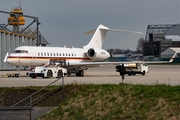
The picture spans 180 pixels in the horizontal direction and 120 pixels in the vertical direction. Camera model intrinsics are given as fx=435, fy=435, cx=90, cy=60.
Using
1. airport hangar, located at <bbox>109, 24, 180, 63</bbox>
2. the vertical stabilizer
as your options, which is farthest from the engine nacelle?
airport hangar, located at <bbox>109, 24, 180, 63</bbox>

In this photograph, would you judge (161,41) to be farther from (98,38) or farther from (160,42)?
(98,38)

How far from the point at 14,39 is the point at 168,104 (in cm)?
6207

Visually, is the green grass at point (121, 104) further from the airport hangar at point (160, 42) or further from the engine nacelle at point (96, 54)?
the airport hangar at point (160, 42)

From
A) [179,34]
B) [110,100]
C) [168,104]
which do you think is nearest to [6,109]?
[110,100]

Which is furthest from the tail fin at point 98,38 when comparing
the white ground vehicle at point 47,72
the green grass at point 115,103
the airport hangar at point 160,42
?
the airport hangar at point 160,42

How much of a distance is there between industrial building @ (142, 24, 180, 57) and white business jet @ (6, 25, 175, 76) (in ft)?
431

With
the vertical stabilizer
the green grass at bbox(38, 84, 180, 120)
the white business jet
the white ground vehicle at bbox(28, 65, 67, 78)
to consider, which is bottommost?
the green grass at bbox(38, 84, 180, 120)

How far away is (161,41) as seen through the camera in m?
182

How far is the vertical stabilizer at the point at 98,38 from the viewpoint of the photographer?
5191cm

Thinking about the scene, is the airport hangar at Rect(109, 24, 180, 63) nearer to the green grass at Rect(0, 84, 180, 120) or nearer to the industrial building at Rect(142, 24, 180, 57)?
the industrial building at Rect(142, 24, 180, 57)

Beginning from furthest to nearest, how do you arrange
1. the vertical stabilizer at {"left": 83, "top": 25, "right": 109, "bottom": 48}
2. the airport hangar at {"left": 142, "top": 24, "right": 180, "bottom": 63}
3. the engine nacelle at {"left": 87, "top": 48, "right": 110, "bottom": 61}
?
the airport hangar at {"left": 142, "top": 24, "right": 180, "bottom": 63} → the vertical stabilizer at {"left": 83, "top": 25, "right": 109, "bottom": 48} → the engine nacelle at {"left": 87, "top": 48, "right": 110, "bottom": 61}

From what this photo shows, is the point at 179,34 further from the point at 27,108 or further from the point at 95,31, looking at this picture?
the point at 27,108

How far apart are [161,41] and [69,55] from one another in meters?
139

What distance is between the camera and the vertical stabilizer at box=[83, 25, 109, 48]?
2044 inches
